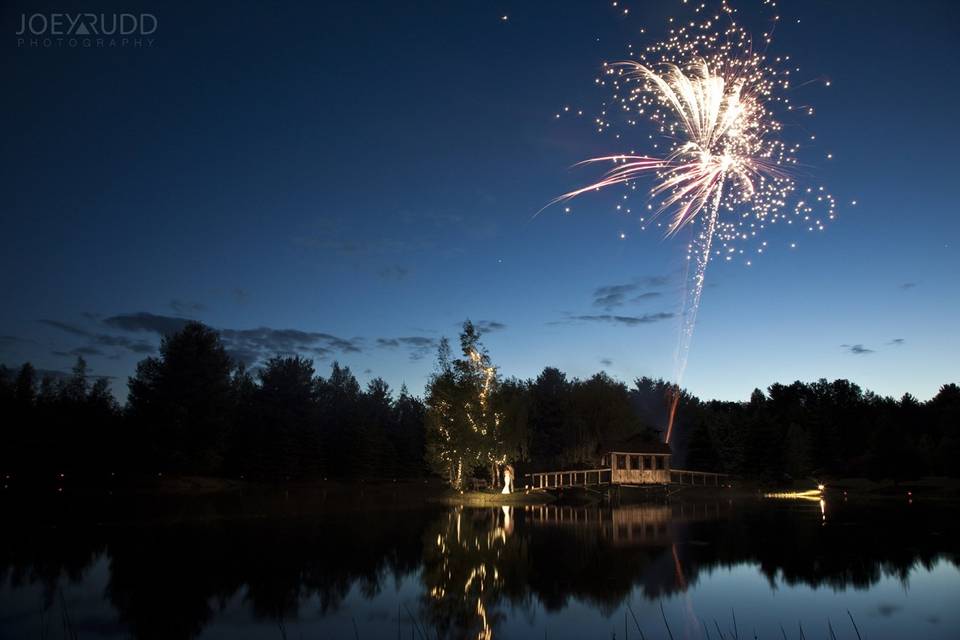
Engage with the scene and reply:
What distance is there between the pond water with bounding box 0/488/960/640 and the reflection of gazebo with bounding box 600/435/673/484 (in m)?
17.6

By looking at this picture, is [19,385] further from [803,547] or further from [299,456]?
[803,547]

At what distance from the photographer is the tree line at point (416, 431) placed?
4481cm

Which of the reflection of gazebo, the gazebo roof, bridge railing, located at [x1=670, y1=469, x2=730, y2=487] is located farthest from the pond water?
bridge railing, located at [x1=670, y1=469, x2=730, y2=487]

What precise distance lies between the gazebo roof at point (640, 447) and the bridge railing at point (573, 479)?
1.84 metres

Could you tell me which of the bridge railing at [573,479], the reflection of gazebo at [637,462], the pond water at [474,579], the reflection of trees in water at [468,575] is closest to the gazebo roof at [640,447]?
the reflection of gazebo at [637,462]

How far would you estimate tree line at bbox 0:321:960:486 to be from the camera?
147ft

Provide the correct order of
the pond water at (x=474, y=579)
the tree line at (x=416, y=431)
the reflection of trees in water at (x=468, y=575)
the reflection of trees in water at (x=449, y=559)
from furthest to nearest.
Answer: the tree line at (x=416, y=431) → the reflection of trees in water at (x=449, y=559) → the reflection of trees in water at (x=468, y=575) → the pond water at (x=474, y=579)

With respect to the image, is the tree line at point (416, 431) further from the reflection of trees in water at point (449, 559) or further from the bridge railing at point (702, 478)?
the reflection of trees in water at point (449, 559)

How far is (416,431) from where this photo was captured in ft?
263

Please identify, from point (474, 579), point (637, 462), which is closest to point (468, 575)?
point (474, 579)

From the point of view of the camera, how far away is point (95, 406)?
59.3 metres

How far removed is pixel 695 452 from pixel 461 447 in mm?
25827

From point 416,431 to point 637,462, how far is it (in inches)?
1553

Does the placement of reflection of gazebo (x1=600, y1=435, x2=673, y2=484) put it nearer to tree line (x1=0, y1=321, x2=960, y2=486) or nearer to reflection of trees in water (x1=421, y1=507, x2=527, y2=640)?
tree line (x1=0, y1=321, x2=960, y2=486)
